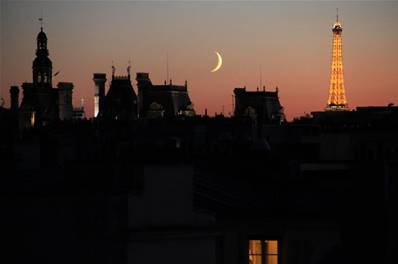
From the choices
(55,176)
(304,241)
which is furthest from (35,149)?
(304,241)

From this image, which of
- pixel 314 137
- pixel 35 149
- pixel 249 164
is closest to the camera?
pixel 249 164

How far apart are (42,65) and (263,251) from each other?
97.8 m

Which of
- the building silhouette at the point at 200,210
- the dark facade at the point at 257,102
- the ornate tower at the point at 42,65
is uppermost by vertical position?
the ornate tower at the point at 42,65

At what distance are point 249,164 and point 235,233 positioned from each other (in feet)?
13.8

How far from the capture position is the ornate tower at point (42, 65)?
354 feet

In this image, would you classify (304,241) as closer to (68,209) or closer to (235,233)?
(235,233)

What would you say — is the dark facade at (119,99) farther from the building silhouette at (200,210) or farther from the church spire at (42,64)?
the building silhouette at (200,210)

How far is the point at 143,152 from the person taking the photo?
14.1m

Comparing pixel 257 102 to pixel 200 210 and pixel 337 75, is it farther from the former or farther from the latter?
pixel 200 210

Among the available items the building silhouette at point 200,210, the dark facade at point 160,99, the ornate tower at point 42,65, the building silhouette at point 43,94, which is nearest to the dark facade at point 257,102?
the dark facade at point 160,99

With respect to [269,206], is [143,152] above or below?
above

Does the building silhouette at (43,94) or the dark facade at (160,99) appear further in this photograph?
the dark facade at (160,99)

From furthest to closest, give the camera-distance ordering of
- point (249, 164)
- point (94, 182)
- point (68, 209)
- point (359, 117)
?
point (359, 117) < point (249, 164) < point (94, 182) < point (68, 209)

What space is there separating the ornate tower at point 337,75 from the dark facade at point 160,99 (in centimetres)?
2206
